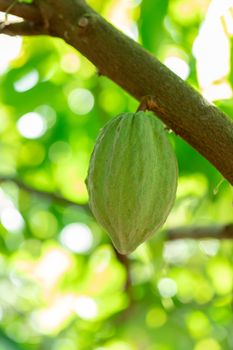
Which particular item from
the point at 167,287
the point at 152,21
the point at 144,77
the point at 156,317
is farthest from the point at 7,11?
the point at 167,287

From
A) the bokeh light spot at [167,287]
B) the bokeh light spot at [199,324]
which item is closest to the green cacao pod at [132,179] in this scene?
the bokeh light spot at [167,287]

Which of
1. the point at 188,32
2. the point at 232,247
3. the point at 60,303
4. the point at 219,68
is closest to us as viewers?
the point at 219,68

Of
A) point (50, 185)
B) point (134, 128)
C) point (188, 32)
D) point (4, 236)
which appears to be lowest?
point (4, 236)

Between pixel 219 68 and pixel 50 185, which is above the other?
pixel 219 68

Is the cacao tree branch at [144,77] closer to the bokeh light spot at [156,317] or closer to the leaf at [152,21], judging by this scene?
the leaf at [152,21]

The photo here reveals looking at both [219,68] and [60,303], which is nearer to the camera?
[219,68]

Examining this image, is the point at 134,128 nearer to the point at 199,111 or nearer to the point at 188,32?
the point at 199,111

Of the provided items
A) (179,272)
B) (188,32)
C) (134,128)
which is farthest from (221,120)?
(179,272)
